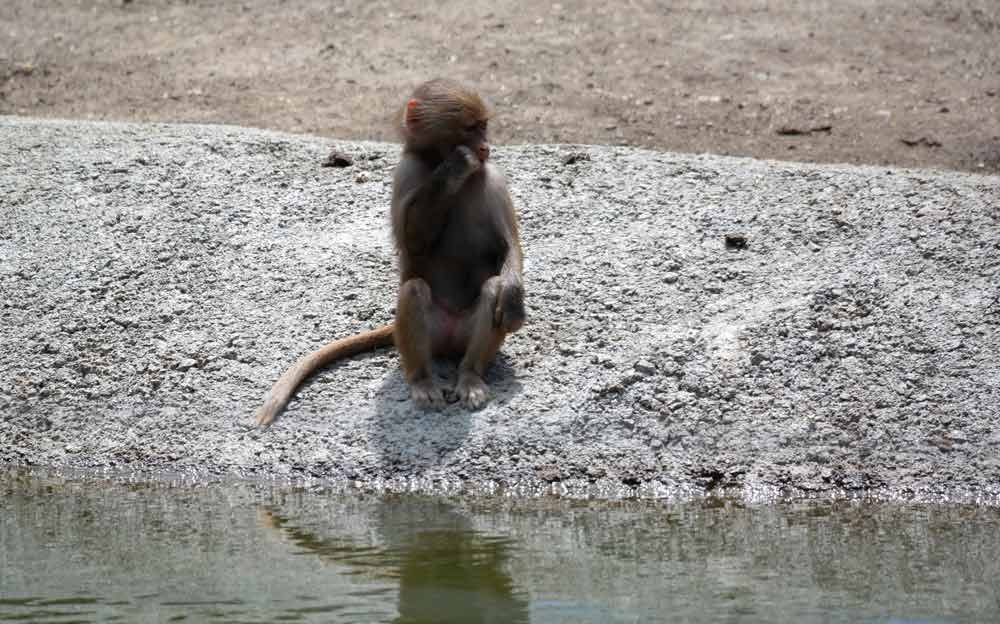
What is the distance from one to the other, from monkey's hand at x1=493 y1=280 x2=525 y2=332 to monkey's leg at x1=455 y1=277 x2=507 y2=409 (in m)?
0.04

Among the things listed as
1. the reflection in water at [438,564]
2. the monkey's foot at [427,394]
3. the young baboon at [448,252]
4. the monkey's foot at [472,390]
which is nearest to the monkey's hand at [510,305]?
the young baboon at [448,252]

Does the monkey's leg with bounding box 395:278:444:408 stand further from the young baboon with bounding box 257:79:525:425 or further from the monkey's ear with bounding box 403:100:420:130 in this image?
the monkey's ear with bounding box 403:100:420:130

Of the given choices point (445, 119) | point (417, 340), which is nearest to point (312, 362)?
point (417, 340)

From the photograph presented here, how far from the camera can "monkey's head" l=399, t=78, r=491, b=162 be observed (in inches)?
281

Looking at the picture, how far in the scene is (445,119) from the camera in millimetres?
7141

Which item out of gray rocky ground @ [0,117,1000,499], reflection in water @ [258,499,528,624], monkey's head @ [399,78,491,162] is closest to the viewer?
reflection in water @ [258,499,528,624]

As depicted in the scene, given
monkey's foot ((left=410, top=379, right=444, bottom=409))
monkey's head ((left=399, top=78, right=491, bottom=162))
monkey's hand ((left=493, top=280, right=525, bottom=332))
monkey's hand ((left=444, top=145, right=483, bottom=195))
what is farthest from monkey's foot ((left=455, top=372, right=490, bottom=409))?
monkey's head ((left=399, top=78, right=491, bottom=162))

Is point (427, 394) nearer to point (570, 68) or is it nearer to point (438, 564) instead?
Answer: point (438, 564)

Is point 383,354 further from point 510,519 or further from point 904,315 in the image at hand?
point 904,315

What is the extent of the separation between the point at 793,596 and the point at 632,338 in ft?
8.66

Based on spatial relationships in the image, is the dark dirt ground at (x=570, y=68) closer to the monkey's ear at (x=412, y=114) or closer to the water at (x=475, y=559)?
the monkey's ear at (x=412, y=114)

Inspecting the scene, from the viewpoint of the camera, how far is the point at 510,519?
6348mm

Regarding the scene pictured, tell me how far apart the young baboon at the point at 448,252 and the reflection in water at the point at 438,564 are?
0.96m

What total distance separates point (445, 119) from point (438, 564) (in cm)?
245
